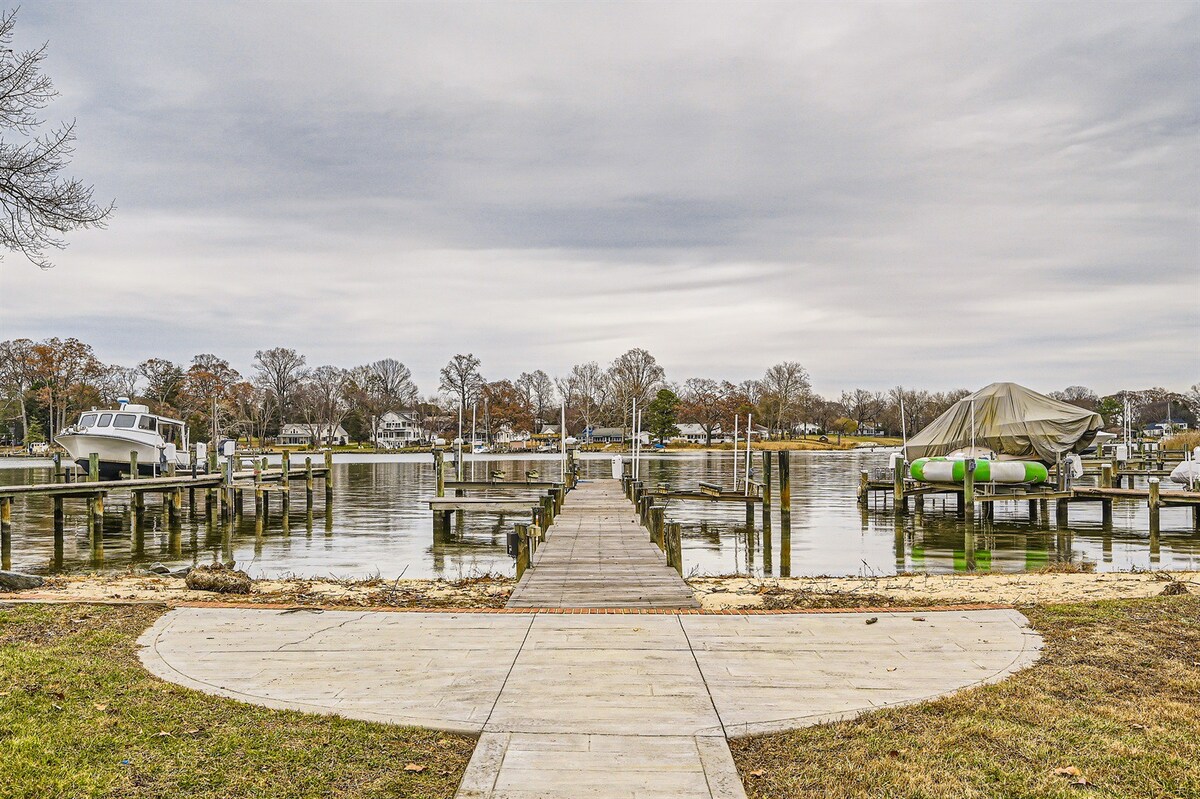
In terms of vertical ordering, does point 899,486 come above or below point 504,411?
below

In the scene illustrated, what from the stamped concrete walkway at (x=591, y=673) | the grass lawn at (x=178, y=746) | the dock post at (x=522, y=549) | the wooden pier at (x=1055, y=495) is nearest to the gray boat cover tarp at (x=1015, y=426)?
the wooden pier at (x=1055, y=495)

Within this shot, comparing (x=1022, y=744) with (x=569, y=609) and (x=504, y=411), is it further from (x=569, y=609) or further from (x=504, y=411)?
(x=504, y=411)

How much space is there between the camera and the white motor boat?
32.6 meters

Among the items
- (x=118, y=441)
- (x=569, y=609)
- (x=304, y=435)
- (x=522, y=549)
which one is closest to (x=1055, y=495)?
(x=522, y=549)

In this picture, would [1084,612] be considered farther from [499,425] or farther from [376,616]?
[499,425]

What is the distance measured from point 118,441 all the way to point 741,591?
29.2 meters

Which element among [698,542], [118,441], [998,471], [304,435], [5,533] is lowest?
[698,542]

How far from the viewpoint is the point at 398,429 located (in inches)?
4988

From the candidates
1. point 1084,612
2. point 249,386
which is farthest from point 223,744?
point 249,386

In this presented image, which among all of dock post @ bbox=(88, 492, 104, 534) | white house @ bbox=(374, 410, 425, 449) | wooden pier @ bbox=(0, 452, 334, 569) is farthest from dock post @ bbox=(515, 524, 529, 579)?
white house @ bbox=(374, 410, 425, 449)

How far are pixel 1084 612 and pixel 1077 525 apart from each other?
20078 mm

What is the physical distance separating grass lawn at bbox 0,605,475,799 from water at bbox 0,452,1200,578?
34.8ft

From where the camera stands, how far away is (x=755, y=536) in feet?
79.5

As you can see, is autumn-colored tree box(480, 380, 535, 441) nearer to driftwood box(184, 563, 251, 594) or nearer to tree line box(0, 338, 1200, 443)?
tree line box(0, 338, 1200, 443)
